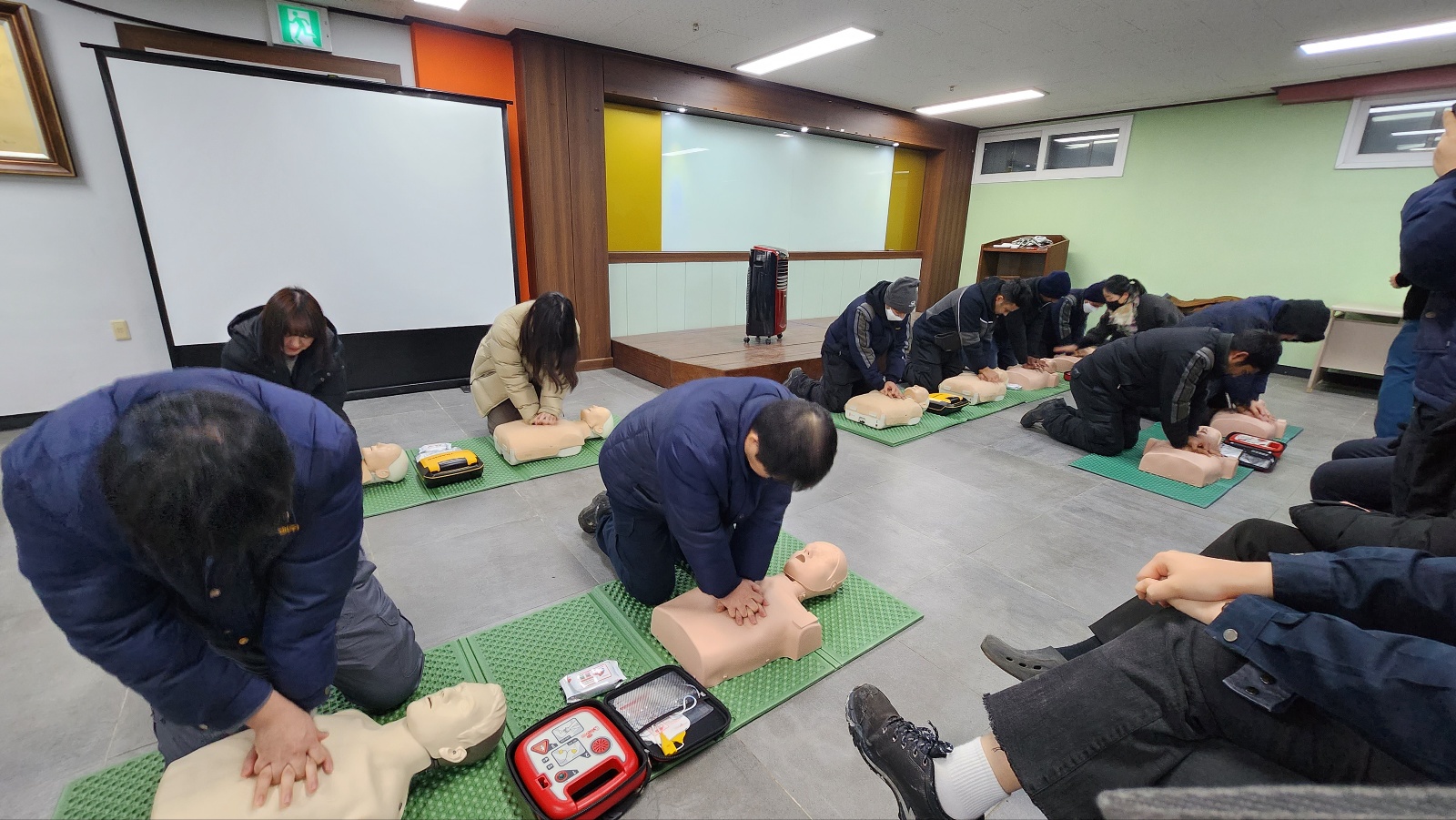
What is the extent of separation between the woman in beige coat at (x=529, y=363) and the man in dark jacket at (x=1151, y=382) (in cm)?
319

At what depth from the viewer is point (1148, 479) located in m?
3.24

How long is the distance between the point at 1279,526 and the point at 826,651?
1251 mm

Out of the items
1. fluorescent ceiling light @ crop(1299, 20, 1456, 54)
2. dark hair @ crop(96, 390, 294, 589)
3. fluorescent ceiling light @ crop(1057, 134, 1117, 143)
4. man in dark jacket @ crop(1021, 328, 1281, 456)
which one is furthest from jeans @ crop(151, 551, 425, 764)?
fluorescent ceiling light @ crop(1057, 134, 1117, 143)

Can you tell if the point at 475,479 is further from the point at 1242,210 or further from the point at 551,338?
the point at 1242,210

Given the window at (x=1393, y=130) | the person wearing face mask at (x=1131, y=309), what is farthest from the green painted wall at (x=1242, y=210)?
the person wearing face mask at (x=1131, y=309)

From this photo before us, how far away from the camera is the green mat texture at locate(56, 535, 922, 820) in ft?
4.28

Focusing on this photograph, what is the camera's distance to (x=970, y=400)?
4574 millimetres

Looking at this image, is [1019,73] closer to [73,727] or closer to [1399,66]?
[1399,66]

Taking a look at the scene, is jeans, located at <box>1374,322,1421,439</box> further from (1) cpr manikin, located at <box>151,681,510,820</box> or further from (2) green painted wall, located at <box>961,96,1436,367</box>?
(2) green painted wall, located at <box>961,96,1436,367</box>

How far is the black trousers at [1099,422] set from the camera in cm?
353

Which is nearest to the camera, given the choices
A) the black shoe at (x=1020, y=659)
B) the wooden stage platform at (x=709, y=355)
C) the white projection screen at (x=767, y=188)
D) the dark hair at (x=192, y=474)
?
the dark hair at (x=192, y=474)

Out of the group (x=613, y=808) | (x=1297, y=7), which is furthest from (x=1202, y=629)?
(x=1297, y=7)

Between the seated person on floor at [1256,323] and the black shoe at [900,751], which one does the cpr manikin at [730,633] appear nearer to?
the black shoe at [900,751]

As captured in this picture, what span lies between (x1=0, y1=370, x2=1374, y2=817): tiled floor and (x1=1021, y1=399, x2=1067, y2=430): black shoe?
5.5 inches
